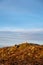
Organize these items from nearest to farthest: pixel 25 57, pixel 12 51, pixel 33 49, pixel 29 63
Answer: pixel 29 63 → pixel 25 57 → pixel 33 49 → pixel 12 51

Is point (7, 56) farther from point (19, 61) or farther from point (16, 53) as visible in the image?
point (19, 61)

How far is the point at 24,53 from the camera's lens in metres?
90.6

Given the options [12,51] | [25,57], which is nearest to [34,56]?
[25,57]

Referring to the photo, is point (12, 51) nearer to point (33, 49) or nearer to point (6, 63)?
point (33, 49)

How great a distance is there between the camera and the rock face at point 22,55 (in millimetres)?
80531

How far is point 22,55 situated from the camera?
88.9 meters

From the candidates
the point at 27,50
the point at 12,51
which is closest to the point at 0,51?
the point at 12,51

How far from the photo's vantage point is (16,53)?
94188 mm

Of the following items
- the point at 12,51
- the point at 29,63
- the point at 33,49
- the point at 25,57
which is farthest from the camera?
the point at 12,51

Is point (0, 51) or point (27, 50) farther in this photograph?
point (0, 51)

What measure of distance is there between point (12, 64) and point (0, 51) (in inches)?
946

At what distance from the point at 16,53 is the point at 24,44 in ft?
26.6

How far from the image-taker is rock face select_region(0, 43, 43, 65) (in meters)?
80.5

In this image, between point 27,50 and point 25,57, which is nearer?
point 25,57
